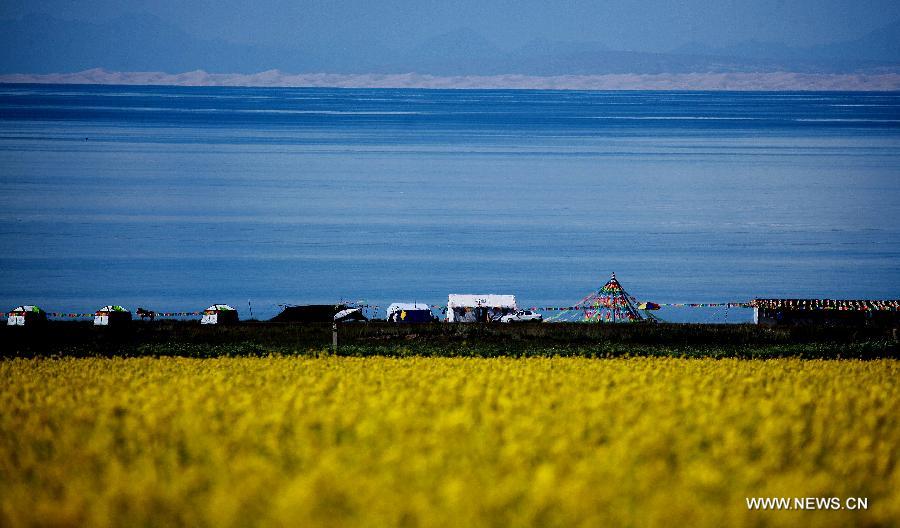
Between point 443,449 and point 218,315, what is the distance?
24214 millimetres

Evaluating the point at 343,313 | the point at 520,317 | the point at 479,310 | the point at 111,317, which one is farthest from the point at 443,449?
the point at 479,310

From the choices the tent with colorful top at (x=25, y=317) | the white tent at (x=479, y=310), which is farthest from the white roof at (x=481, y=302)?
the tent with colorful top at (x=25, y=317)

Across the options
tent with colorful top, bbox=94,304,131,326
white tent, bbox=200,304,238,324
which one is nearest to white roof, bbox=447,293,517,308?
white tent, bbox=200,304,238,324

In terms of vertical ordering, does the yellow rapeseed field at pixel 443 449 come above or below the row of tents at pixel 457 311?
below

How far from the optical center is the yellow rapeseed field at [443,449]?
832cm

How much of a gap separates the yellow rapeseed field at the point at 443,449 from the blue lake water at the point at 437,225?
102 ft

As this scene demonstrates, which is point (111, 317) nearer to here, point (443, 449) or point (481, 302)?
point (481, 302)

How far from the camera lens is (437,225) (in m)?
72.3

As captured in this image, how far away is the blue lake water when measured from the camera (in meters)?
52.5

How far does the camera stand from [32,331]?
2677 centimetres

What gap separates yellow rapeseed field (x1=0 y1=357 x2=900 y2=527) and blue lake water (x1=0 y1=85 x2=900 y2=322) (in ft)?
102

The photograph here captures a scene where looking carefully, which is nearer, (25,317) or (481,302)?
(25,317)

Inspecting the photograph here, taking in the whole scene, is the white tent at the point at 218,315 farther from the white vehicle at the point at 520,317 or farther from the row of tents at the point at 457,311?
the white vehicle at the point at 520,317

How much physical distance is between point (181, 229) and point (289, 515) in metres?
65.0
